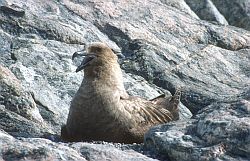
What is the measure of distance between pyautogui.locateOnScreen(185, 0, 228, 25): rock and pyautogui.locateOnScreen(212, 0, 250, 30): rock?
0.56 m

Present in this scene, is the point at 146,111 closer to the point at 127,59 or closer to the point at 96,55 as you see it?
the point at 96,55

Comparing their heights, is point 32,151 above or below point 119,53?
below

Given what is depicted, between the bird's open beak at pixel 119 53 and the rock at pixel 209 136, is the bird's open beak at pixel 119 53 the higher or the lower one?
the lower one

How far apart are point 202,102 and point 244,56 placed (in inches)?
85.2

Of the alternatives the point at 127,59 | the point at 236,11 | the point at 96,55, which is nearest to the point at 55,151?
the point at 96,55

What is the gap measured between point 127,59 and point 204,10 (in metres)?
4.29

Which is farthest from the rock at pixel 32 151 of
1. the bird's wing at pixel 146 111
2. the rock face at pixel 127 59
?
the bird's wing at pixel 146 111

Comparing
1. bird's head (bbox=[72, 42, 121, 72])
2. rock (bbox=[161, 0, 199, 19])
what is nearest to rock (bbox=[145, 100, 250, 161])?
bird's head (bbox=[72, 42, 121, 72])

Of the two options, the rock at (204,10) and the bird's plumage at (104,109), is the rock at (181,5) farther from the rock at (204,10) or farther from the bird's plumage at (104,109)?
the bird's plumage at (104,109)

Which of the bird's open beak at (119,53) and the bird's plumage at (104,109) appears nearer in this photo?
the bird's plumage at (104,109)

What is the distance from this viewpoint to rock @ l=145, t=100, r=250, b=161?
24.6 feet

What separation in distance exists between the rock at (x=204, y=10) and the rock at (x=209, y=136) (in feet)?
29.2

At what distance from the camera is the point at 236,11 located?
57.9ft

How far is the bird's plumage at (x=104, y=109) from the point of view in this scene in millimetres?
10242
